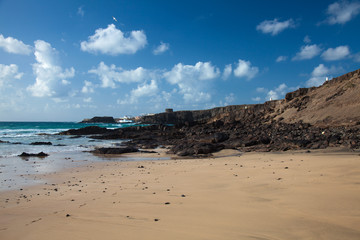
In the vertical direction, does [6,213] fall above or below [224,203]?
below

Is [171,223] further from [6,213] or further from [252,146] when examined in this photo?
[252,146]

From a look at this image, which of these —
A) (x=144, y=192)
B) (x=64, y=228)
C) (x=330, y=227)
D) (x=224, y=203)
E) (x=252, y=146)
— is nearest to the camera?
(x=330, y=227)

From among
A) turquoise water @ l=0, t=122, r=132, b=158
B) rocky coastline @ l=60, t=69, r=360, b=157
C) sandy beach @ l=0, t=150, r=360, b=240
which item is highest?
rocky coastline @ l=60, t=69, r=360, b=157

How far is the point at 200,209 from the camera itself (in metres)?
4.19

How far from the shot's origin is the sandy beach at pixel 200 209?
3242mm

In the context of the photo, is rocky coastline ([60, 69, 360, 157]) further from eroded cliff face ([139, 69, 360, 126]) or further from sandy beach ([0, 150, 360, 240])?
sandy beach ([0, 150, 360, 240])

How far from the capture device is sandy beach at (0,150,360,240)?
10.6ft

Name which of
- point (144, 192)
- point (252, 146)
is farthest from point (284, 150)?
point (144, 192)

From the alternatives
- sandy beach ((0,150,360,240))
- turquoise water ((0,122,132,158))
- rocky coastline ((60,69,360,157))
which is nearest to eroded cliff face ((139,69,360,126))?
rocky coastline ((60,69,360,157))

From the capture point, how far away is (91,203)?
502cm

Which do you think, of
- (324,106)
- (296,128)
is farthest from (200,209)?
(324,106)

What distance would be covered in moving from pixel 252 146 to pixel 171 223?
534 inches

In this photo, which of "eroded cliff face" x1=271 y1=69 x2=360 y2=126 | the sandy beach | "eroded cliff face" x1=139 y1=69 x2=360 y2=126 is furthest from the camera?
"eroded cliff face" x1=139 y1=69 x2=360 y2=126

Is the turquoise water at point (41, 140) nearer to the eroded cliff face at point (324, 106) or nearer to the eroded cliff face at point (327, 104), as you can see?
the eroded cliff face at point (324, 106)
